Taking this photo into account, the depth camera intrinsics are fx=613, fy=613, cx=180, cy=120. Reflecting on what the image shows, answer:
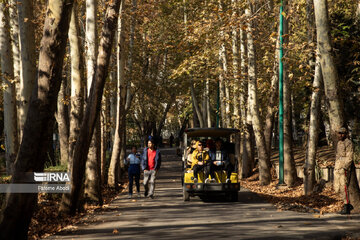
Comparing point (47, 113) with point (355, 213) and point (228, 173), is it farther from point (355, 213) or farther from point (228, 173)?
point (228, 173)

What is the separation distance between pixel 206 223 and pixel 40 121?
14.9 ft

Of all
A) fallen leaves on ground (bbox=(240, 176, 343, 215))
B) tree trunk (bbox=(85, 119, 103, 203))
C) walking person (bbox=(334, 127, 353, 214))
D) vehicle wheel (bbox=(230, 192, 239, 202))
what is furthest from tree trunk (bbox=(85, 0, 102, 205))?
walking person (bbox=(334, 127, 353, 214))

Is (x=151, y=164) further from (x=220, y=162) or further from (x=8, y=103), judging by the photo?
(x=8, y=103)

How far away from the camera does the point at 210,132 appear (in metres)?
20.5

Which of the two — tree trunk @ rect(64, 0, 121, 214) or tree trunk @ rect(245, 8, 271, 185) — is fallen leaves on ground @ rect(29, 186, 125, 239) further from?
tree trunk @ rect(245, 8, 271, 185)

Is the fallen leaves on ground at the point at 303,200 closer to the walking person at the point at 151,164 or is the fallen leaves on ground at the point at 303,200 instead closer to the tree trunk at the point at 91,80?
the walking person at the point at 151,164

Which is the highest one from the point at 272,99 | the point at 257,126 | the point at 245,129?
the point at 272,99

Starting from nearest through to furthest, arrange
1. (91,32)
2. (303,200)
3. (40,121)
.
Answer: (40,121), (91,32), (303,200)

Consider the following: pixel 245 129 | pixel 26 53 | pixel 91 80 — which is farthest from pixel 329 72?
pixel 245 129

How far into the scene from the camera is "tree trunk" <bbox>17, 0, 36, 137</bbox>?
1401cm

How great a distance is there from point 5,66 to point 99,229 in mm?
7779

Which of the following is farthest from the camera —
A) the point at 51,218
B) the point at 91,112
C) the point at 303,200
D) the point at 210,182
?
the point at 210,182

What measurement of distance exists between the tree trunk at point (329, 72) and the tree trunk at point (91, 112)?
16.3ft

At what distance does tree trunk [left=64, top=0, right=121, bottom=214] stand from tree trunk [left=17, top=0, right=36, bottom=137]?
1.43m
